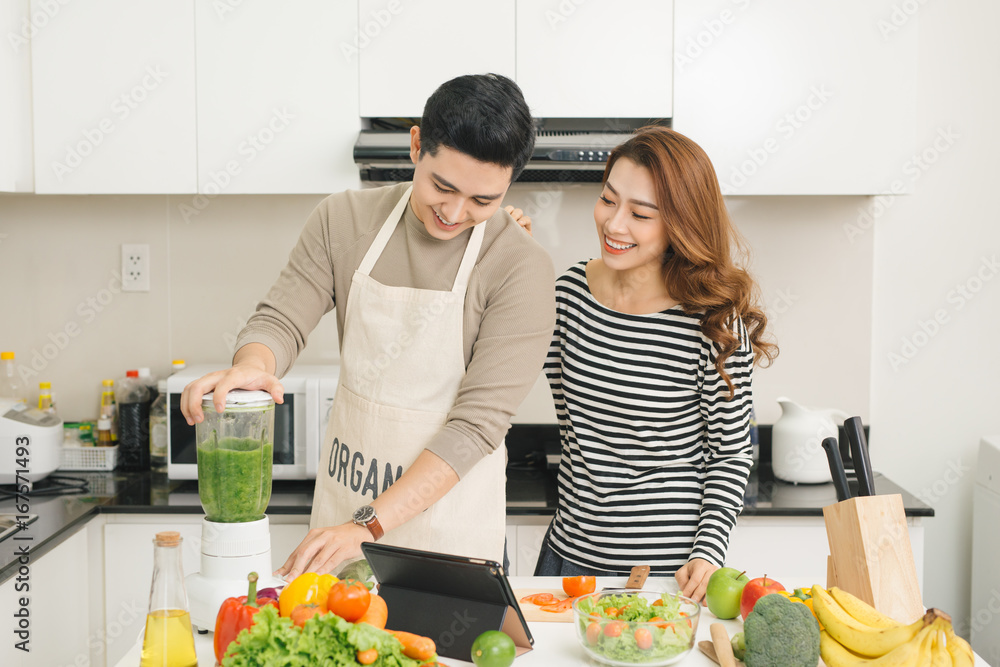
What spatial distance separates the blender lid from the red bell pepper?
0.22m

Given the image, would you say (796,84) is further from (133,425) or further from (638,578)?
(133,425)

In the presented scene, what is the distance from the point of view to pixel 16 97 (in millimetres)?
2092

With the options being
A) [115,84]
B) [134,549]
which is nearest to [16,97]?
[115,84]

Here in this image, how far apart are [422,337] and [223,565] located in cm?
51

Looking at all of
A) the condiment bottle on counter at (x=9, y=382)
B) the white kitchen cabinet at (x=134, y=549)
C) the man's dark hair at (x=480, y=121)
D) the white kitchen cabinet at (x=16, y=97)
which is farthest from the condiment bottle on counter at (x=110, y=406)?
the man's dark hair at (x=480, y=121)

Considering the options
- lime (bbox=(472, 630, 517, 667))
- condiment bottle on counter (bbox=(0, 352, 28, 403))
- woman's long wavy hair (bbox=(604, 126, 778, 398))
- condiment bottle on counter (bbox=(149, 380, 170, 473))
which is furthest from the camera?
condiment bottle on counter (bbox=(0, 352, 28, 403))

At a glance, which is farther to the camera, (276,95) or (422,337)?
(276,95)

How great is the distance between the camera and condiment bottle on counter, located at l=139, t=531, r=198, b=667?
0.87 m

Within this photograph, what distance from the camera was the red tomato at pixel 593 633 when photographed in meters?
0.99

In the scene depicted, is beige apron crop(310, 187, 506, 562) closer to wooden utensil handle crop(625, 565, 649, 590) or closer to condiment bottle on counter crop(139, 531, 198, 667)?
wooden utensil handle crop(625, 565, 649, 590)

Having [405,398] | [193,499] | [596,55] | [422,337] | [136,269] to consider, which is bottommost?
[193,499]

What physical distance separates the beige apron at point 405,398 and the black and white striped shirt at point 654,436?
0.22 m

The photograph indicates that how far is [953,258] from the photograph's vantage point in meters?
2.41

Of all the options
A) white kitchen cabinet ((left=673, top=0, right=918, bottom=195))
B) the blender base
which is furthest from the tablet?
white kitchen cabinet ((left=673, top=0, right=918, bottom=195))
